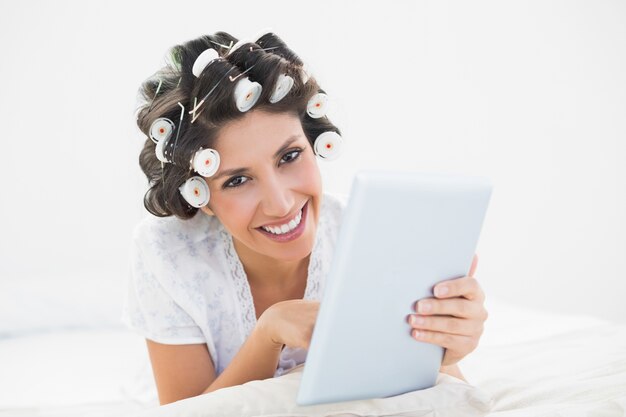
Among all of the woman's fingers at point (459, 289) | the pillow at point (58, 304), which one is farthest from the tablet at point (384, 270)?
the pillow at point (58, 304)

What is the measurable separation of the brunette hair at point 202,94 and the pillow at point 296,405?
0.56 m

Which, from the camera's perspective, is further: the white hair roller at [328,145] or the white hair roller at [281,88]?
the white hair roller at [328,145]

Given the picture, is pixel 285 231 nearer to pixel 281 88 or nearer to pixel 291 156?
pixel 291 156

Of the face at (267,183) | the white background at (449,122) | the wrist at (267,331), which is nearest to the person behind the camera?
the wrist at (267,331)

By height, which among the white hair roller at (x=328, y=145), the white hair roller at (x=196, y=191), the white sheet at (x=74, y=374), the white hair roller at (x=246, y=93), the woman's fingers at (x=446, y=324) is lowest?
the white sheet at (x=74, y=374)

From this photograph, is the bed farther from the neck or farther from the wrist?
the neck

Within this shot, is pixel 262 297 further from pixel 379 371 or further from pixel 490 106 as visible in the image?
pixel 490 106

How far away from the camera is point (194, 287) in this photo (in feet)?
5.85

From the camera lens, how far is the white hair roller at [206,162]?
148cm

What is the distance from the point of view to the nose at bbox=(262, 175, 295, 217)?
150 cm

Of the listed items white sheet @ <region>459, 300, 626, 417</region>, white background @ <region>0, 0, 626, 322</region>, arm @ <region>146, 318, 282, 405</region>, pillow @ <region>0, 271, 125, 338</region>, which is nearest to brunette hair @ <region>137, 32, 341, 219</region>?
arm @ <region>146, 318, 282, 405</region>

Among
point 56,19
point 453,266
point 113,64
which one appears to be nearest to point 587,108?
point 113,64

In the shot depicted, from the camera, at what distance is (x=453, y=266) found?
116 cm

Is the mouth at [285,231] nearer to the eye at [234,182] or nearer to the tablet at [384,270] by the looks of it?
the eye at [234,182]
